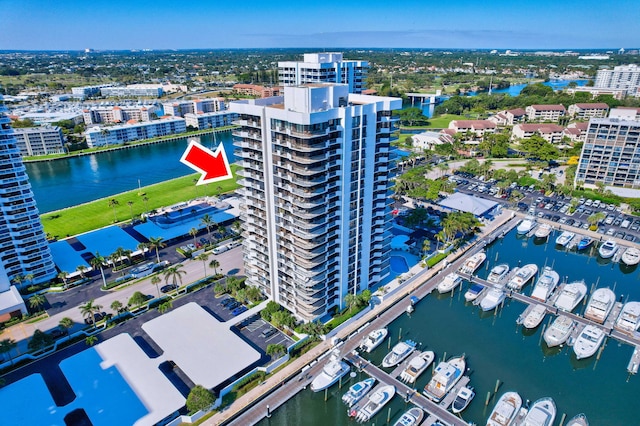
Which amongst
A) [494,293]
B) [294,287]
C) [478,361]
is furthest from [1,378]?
[494,293]

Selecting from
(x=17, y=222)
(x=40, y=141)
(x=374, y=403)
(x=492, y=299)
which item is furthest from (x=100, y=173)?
(x=492, y=299)

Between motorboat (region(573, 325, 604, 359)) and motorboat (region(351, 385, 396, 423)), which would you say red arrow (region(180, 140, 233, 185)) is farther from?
motorboat (region(573, 325, 604, 359))

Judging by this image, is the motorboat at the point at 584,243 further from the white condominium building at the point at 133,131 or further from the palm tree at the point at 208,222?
the white condominium building at the point at 133,131

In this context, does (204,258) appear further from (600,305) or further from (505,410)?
(600,305)

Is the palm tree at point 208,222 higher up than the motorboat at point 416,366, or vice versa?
the palm tree at point 208,222

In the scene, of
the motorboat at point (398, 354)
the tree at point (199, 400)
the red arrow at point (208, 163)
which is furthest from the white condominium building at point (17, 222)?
the motorboat at point (398, 354)

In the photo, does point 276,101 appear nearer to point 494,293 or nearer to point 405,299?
point 405,299
